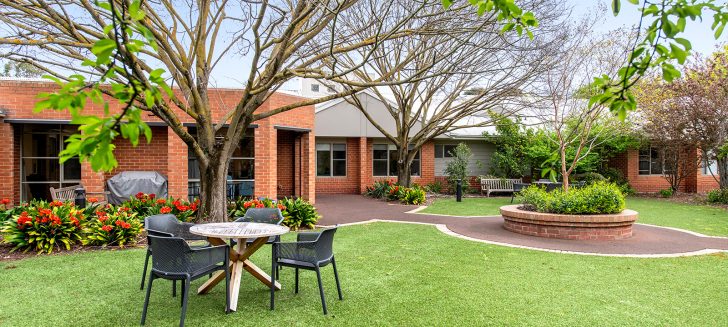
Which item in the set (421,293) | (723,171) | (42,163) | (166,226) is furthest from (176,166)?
(723,171)

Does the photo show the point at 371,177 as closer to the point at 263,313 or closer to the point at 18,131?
the point at 18,131

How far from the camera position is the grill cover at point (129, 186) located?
1248 cm

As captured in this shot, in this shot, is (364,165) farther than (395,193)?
Yes

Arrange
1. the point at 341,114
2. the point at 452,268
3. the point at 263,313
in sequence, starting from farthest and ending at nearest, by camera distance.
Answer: the point at 341,114 < the point at 452,268 < the point at 263,313

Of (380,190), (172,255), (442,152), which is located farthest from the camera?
(442,152)

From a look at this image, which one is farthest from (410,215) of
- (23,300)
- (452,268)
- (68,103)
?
(68,103)

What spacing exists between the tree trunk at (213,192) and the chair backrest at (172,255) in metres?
5.11

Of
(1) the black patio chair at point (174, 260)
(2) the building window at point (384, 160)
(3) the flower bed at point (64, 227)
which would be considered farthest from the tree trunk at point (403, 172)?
(1) the black patio chair at point (174, 260)

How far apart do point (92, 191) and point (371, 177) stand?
479 inches

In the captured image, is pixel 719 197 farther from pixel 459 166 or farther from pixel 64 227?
pixel 64 227

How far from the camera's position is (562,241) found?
908 centimetres

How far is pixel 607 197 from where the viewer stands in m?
9.46

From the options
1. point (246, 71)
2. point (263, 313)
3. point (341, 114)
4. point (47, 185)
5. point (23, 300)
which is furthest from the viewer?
point (341, 114)

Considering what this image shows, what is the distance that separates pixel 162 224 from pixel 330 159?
15.4 metres
